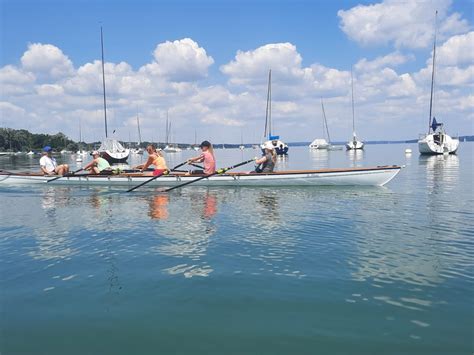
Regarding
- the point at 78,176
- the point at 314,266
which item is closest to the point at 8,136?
the point at 78,176

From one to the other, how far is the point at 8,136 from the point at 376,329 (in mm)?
153665

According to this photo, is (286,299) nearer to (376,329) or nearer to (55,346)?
(376,329)

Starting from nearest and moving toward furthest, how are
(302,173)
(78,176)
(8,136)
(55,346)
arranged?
(55,346)
(302,173)
(78,176)
(8,136)

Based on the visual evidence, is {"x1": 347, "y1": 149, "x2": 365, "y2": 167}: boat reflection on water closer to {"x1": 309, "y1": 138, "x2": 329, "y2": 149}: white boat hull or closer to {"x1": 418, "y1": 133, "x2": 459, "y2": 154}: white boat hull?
{"x1": 418, "y1": 133, "x2": 459, "y2": 154}: white boat hull

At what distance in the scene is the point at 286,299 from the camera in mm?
6098

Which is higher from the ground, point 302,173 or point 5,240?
point 302,173

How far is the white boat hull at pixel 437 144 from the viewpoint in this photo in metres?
60.9

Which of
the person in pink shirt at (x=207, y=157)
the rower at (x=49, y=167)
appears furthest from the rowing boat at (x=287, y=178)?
the rower at (x=49, y=167)

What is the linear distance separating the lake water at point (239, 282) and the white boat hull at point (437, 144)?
5349 cm

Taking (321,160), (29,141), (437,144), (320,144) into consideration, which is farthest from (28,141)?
(437,144)

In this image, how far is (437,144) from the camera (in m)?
61.9

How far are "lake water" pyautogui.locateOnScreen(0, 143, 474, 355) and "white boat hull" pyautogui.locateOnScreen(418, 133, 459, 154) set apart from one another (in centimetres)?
5349

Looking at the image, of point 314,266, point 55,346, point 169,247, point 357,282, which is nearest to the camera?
point 55,346

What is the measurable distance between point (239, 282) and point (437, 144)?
6430cm
